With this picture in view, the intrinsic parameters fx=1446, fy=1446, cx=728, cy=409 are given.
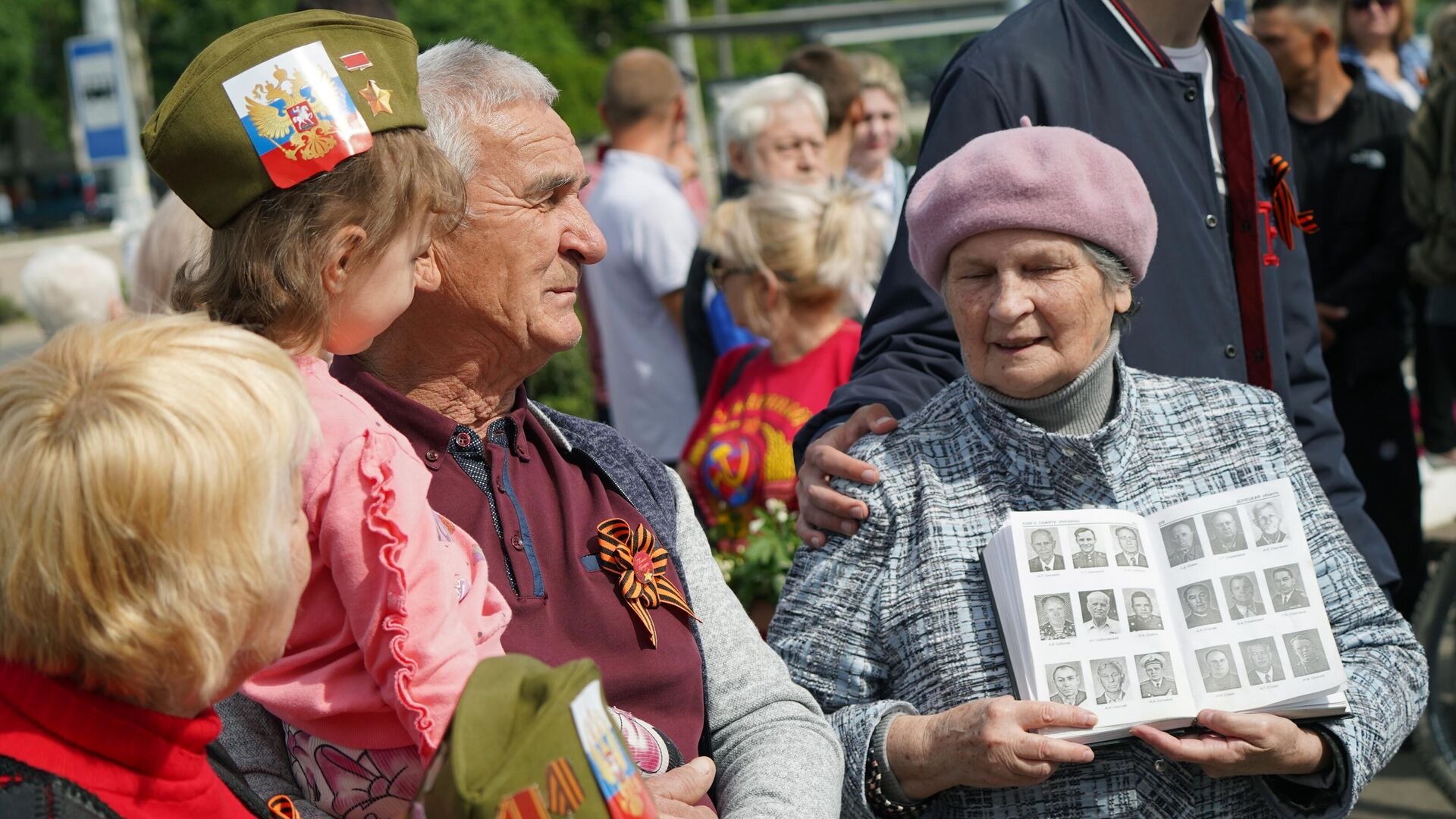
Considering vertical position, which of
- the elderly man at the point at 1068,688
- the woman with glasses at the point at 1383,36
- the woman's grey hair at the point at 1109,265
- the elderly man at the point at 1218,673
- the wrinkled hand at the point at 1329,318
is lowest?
the wrinkled hand at the point at 1329,318

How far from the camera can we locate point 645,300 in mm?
5566

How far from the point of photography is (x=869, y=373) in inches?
109

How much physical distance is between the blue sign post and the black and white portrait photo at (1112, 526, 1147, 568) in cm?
832

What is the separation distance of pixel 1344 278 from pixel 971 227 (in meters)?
3.58

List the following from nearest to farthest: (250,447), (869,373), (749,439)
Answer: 1. (250,447)
2. (869,373)
3. (749,439)

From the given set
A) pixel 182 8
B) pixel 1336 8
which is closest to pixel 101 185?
pixel 182 8

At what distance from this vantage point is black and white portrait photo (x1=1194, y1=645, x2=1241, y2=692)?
88.0 inches

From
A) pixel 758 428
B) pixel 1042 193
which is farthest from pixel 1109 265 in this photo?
pixel 758 428

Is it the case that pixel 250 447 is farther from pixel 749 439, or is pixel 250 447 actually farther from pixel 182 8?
pixel 182 8

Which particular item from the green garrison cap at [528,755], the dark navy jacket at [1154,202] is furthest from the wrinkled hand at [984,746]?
the green garrison cap at [528,755]

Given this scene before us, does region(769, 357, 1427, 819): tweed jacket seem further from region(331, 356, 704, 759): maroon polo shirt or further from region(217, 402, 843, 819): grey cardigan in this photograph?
region(331, 356, 704, 759): maroon polo shirt

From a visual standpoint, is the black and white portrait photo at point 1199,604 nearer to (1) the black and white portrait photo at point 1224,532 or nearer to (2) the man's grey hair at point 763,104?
(1) the black and white portrait photo at point 1224,532

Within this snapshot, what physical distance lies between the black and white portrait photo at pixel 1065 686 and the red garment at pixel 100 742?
4.10 feet

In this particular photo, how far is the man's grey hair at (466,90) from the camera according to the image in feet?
7.17
